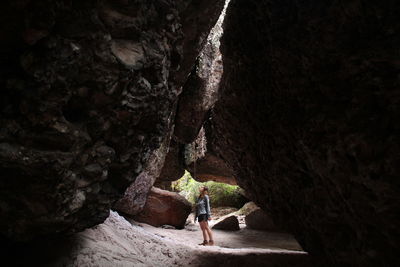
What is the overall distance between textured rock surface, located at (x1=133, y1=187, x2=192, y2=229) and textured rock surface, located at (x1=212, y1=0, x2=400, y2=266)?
18.9 ft

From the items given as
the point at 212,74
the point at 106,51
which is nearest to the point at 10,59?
the point at 106,51

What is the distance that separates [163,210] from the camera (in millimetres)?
11273

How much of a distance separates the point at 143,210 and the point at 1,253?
6.83 m

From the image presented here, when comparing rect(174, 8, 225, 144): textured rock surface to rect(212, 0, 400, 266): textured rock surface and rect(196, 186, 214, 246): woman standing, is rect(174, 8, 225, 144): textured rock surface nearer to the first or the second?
rect(196, 186, 214, 246): woman standing

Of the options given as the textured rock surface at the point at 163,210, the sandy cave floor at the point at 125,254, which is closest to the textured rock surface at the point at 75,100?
the sandy cave floor at the point at 125,254

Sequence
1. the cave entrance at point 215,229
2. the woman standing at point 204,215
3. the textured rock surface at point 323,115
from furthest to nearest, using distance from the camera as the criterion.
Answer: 1. the cave entrance at point 215,229
2. the woman standing at point 204,215
3. the textured rock surface at point 323,115

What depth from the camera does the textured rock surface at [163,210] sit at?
10.9m

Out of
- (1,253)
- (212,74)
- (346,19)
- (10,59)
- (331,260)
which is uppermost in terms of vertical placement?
(212,74)

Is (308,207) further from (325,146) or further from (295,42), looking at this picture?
(295,42)

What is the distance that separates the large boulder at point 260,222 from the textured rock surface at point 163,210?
2.99 m

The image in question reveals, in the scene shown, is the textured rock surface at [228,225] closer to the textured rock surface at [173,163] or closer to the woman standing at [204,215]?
the textured rock surface at [173,163]

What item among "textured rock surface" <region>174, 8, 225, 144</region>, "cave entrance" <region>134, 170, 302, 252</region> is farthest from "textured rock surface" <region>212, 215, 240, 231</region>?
"textured rock surface" <region>174, 8, 225, 144</region>

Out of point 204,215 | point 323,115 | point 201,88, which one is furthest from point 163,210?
point 323,115

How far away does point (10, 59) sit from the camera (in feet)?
9.80
